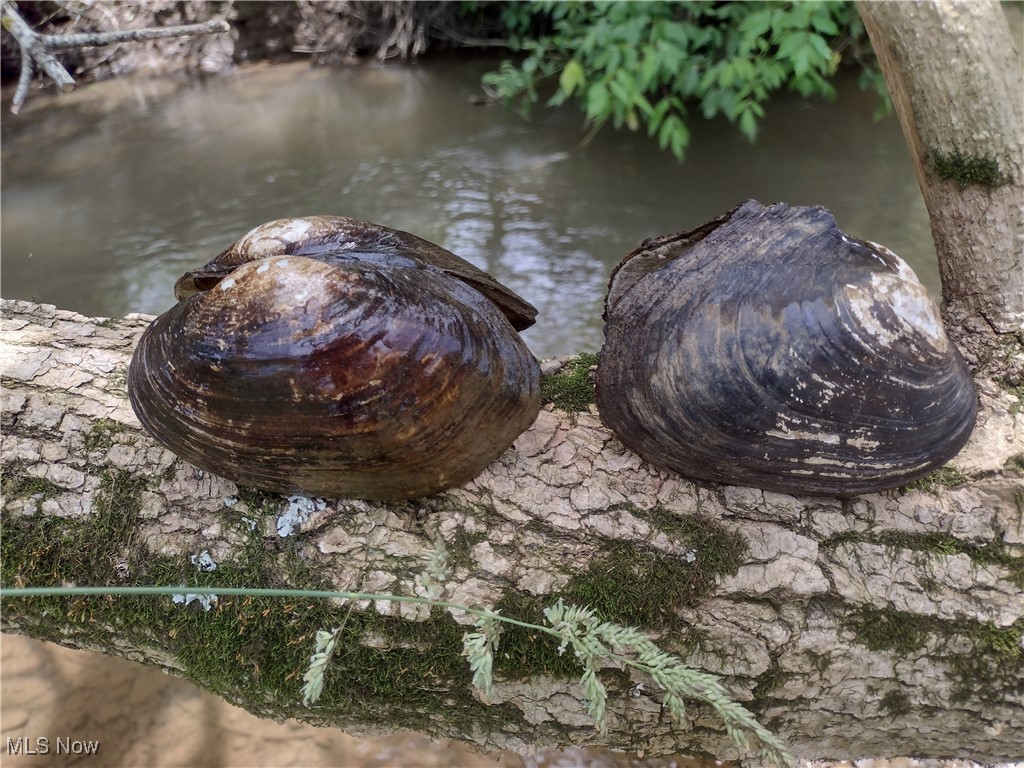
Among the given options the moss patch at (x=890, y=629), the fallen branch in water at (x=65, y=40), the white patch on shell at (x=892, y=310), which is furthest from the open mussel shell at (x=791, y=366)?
the fallen branch in water at (x=65, y=40)

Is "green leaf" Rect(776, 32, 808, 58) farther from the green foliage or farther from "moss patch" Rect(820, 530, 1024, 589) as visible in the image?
"moss patch" Rect(820, 530, 1024, 589)

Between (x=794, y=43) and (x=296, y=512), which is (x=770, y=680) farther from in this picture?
(x=794, y=43)

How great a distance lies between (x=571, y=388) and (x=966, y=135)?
3.44 feet

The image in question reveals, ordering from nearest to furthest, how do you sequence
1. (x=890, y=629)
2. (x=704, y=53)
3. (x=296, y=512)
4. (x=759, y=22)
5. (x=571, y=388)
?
(x=890, y=629) < (x=296, y=512) < (x=571, y=388) < (x=759, y=22) < (x=704, y=53)

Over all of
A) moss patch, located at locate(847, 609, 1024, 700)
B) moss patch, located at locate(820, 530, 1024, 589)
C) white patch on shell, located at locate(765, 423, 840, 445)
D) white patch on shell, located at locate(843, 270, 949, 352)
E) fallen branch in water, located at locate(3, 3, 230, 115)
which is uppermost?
fallen branch in water, located at locate(3, 3, 230, 115)

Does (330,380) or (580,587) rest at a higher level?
(330,380)

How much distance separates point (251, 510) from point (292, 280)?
1.75 feet

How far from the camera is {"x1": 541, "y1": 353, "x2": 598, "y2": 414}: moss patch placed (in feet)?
5.05

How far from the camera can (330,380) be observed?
3.72ft

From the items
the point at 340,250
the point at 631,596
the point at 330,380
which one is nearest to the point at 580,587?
the point at 631,596

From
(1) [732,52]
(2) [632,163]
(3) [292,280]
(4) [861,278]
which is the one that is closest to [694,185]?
(2) [632,163]

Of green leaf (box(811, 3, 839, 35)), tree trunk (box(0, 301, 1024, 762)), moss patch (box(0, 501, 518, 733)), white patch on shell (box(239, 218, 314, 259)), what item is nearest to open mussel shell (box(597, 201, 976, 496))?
tree trunk (box(0, 301, 1024, 762))

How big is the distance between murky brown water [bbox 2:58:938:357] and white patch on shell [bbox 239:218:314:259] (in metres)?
2.28

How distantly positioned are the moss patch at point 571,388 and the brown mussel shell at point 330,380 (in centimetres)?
25
